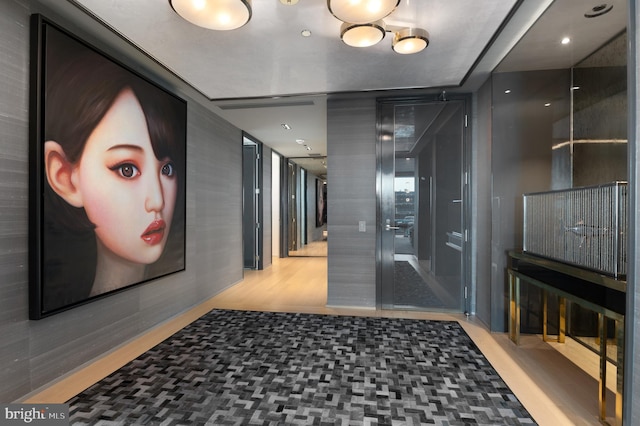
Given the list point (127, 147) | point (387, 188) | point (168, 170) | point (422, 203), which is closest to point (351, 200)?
point (387, 188)

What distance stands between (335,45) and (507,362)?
122 inches

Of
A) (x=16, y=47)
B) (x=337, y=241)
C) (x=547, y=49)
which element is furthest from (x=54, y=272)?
(x=547, y=49)

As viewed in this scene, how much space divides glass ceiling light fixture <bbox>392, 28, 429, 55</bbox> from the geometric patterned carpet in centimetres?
258

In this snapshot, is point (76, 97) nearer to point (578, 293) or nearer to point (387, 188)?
point (387, 188)

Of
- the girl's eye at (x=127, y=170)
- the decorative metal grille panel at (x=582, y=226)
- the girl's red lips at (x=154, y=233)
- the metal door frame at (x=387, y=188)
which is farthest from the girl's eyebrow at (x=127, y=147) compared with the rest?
the decorative metal grille panel at (x=582, y=226)

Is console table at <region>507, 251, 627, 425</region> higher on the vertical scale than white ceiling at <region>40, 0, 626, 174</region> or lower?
lower

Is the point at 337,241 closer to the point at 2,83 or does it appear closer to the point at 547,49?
the point at 547,49

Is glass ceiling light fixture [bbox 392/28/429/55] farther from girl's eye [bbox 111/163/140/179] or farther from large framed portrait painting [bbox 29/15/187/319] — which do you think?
girl's eye [bbox 111/163/140/179]

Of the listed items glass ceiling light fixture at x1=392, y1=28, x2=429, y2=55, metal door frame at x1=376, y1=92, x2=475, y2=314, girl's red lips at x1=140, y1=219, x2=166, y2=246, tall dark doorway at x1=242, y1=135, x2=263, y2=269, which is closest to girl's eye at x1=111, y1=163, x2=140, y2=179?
girl's red lips at x1=140, y1=219, x2=166, y2=246

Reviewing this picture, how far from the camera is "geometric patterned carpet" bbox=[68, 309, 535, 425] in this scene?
6.39 ft

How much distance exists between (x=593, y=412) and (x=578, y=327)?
4.11ft

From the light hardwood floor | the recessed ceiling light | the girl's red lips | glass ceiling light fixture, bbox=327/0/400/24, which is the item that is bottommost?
the light hardwood floor

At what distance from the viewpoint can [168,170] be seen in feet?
11.6

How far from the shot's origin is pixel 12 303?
2.05 meters
